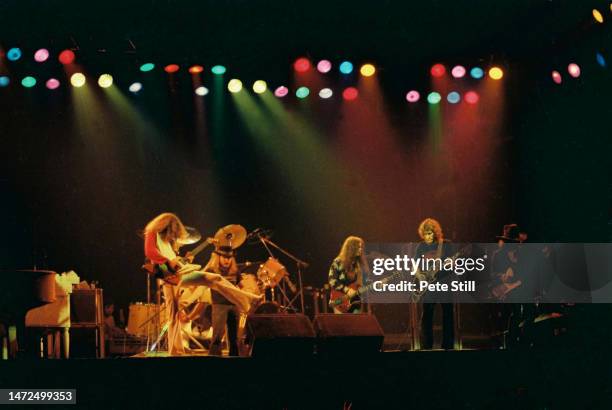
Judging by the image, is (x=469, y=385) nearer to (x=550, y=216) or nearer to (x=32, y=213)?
Answer: (x=550, y=216)

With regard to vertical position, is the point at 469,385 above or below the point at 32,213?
below

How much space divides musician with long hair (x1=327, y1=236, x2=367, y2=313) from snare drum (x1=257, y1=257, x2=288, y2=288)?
73 cm

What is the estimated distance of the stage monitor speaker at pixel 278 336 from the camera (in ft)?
21.0

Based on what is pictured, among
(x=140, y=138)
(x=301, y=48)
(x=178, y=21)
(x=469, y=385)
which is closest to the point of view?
(x=469, y=385)

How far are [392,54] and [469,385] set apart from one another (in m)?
4.39

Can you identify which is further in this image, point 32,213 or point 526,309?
point 32,213

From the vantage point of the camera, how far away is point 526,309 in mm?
8102

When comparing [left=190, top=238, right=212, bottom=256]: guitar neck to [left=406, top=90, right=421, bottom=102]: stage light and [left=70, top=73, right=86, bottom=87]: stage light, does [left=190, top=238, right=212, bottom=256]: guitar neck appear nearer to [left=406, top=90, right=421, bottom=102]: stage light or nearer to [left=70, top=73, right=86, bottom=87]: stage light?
[left=70, top=73, right=86, bottom=87]: stage light

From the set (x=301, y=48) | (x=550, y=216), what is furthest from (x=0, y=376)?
(x=550, y=216)

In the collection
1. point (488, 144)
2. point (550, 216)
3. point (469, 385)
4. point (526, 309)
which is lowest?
point (469, 385)

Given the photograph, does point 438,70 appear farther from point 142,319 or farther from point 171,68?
point 142,319

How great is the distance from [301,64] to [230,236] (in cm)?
225

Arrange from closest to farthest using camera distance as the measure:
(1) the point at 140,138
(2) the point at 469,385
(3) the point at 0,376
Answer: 1. (3) the point at 0,376
2. (2) the point at 469,385
3. (1) the point at 140,138

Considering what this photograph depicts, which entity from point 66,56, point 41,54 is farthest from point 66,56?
point 41,54
